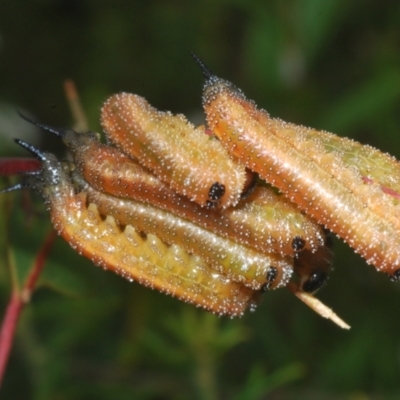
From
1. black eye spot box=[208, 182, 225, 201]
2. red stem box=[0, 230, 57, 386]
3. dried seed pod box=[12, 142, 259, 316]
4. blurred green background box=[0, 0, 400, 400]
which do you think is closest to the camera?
black eye spot box=[208, 182, 225, 201]

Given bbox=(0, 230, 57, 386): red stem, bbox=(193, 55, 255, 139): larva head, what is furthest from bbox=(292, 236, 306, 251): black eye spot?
bbox=(0, 230, 57, 386): red stem

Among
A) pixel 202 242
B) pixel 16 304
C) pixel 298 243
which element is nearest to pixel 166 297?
pixel 16 304

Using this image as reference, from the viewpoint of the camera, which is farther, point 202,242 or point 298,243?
point 202,242

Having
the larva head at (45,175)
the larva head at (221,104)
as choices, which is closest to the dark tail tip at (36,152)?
the larva head at (45,175)

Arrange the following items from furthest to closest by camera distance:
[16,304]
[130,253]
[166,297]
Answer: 1. [166,297]
2. [16,304]
3. [130,253]

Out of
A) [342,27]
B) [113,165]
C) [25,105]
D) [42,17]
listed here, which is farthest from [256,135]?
[42,17]

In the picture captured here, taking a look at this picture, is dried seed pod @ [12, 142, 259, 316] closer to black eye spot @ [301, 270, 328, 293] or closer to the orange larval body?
the orange larval body

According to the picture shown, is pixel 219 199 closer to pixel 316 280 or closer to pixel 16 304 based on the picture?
pixel 316 280

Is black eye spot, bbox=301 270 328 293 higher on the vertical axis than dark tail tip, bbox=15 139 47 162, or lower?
higher
